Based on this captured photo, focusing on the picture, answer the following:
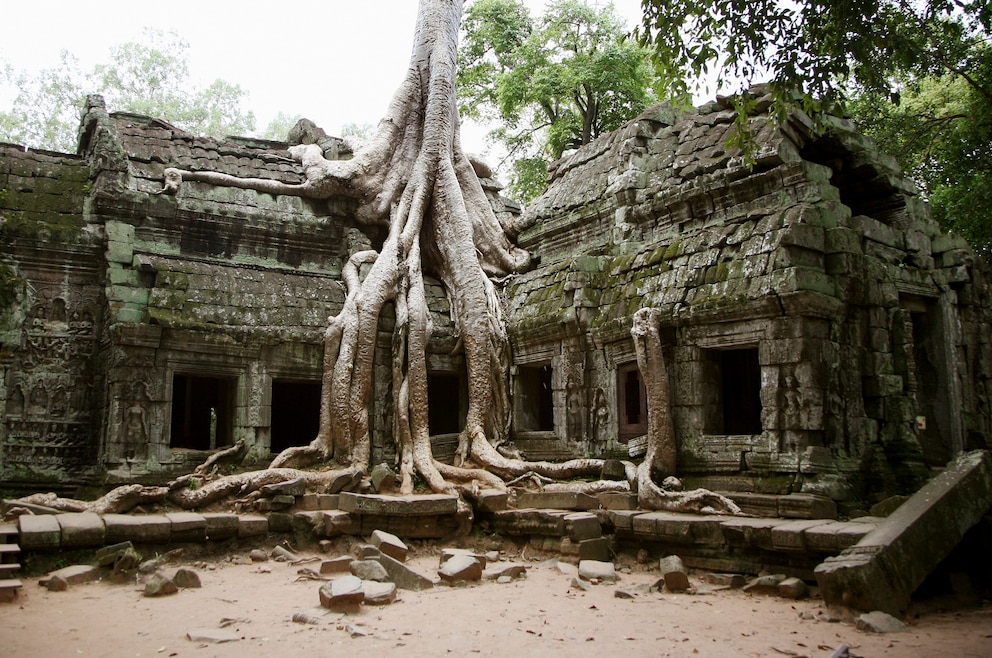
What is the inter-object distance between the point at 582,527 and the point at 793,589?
6.82 feet

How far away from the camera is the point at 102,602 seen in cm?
624

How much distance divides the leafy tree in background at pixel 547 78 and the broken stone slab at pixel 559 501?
1104 centimetres

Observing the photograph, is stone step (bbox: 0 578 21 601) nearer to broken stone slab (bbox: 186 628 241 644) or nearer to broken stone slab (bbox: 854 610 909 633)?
broken stone slab (bbox: 186 628 241 644)

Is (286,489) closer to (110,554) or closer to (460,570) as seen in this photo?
(110,554)

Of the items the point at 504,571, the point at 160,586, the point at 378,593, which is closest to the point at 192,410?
the point at 160,586

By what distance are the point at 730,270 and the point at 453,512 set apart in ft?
11.9

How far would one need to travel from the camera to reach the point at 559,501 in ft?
27.8

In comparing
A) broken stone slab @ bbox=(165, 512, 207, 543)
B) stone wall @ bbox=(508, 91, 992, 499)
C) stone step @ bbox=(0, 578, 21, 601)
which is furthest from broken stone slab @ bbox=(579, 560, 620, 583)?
stone step @ bbox=(0, 578, 21, 601)

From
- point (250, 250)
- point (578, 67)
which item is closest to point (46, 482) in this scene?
point (250, 250)

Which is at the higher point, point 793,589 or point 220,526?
point 220,526

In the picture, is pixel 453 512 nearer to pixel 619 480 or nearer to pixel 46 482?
pixel 619 480

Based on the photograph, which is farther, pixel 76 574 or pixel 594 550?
pixel 594 550

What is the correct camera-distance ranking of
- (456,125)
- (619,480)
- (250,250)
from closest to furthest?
(619,480)
(250,250)
(456,125)

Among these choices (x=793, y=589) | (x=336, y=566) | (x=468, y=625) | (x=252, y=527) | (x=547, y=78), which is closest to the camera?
(x=468, y=625)
